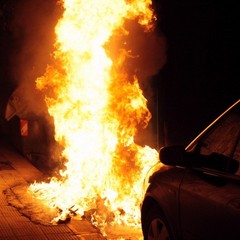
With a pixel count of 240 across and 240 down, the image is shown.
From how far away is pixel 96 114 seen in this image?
25.3 ft

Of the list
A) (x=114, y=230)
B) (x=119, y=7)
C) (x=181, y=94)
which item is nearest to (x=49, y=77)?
(x=119, y=7)

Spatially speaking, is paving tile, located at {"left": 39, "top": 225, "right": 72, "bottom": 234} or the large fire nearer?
paving tile, located at {"left": 39, "top": 225, "right": 72, "bottom": 234}

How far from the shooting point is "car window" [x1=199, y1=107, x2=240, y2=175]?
3273mm

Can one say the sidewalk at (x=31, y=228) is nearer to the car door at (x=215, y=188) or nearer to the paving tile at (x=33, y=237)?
the paving tile at (x=33, y=237)

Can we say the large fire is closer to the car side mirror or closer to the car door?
the car side mirror

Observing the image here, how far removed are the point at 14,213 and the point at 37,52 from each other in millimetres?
6581

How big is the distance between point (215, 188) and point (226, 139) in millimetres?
519

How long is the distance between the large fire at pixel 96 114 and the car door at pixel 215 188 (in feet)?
10.7

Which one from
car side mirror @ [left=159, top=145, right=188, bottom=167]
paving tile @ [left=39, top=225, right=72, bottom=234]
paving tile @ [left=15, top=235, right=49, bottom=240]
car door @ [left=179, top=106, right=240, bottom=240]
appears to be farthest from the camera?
paving tile @ [left=39, top=225, right=72, bottom=234]

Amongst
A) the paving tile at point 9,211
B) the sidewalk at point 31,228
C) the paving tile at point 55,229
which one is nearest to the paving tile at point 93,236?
the sidewalk at point 31,228

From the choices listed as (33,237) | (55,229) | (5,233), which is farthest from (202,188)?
(5,233)

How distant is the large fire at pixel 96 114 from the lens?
7.21m

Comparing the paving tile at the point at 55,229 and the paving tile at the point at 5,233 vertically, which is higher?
the paving tile at the point at 5,233

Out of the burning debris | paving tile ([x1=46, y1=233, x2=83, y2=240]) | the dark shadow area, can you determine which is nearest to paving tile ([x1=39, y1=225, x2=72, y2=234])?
paving tile ([x1=46, y1=233, x2=83, y2=240])
